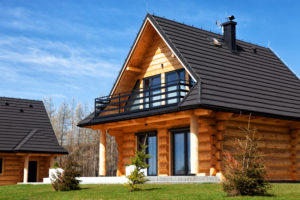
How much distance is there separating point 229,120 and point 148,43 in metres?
6.19

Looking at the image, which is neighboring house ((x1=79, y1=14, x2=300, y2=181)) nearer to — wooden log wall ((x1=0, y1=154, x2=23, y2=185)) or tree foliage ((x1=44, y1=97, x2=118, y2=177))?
wooden log wall ((x1=0, y1=154, x2=23, y2=185))

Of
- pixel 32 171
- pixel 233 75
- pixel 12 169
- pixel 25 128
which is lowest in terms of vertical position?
pixel 32 171

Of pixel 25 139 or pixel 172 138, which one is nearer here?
pixel 172 138

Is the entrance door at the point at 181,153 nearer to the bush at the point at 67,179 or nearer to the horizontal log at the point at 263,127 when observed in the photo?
the horizontal log at the point at 263,127

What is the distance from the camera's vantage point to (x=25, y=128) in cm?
3111

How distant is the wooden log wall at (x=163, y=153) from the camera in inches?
804

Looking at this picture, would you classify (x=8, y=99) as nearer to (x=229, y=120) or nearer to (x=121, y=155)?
(x=121, y=155)

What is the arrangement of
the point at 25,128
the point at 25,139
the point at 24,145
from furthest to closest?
1. the point at 25,128
2. the point at 25,139
3. the point at 24,145

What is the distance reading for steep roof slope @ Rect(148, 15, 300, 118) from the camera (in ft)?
58.0

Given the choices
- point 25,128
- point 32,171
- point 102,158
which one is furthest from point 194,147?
point 25,128

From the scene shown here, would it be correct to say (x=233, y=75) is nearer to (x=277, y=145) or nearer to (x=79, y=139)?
(x=277, y=145)

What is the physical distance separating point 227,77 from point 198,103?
3.70m

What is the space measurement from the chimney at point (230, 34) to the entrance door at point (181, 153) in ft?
19.2

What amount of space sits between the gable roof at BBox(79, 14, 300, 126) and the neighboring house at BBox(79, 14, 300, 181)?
0.05m
